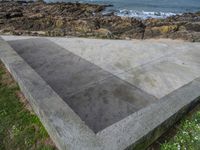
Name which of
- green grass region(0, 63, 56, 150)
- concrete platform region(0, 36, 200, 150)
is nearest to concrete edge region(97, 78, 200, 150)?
concrete platform region(0, 36, 200, 150)

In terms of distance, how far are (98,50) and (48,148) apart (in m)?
3.83

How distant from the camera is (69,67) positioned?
485 centimetres

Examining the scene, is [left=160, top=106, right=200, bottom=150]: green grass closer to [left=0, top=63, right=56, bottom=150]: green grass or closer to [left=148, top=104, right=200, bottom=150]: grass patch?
[left=148, top=104, right=200, bottom=150]: grass patch

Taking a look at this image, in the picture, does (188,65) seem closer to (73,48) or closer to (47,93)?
(73,48)

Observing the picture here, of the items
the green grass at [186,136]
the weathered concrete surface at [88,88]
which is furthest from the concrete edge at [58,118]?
the green grass at [186,136]

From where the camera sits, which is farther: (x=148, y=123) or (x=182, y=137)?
(x=182, y=137)

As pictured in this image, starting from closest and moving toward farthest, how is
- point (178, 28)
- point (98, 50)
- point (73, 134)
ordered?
point (73, 134) → point (98, 50) → point (178, 28)

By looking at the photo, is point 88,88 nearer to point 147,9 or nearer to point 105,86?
point 105,86

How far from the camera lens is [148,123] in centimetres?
248

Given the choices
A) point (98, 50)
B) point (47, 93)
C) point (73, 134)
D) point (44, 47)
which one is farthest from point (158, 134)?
point (44, 47)

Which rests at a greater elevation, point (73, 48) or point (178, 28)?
point (73, 48)

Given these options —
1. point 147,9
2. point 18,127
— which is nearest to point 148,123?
point 18,127

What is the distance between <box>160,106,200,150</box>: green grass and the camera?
8.31 ft

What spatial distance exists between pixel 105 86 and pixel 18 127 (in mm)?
1755
